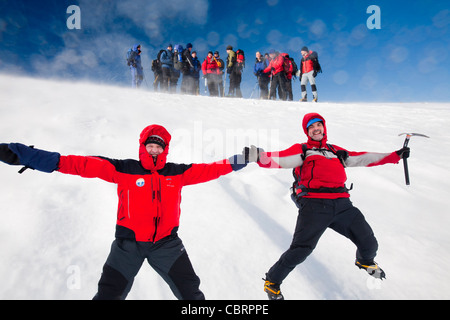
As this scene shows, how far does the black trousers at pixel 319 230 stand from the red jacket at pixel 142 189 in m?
0.99

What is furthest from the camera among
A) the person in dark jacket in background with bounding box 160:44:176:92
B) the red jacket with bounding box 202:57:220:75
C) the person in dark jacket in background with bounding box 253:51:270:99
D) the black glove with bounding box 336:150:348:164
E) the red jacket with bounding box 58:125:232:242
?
the red jacket with bounding box 202:57:220:75

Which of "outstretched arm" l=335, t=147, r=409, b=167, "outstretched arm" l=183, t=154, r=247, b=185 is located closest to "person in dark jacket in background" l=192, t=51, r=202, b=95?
"outstretched arm" l=183, t=154, r=247, b=185

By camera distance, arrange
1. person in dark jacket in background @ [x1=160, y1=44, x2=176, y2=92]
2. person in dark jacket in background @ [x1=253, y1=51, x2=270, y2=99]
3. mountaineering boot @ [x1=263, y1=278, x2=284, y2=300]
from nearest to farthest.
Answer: mountaineering boot @ [x1=263, y1=278, x2=284, y2=300]
person in dark jacket in background @ [x1=160, y1=44, x2=176, y2=92]
person in dark jacket in background @ [x1=253, y1=51, x2=270, y2=99]

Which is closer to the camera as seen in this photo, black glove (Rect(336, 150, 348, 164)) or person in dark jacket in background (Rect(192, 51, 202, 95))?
black glove (Rect(336, 150, 348, 164))

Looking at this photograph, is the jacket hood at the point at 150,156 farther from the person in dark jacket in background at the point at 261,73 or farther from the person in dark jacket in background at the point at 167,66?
the person in dark jacket in background at the point at 261,73

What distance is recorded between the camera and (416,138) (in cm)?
536

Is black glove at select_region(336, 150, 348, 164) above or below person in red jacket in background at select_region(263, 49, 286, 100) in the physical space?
below

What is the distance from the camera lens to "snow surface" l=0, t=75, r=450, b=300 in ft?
→ 6.63

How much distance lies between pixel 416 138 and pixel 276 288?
5.45m

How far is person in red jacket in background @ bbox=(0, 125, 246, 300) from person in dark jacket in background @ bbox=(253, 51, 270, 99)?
383 inches

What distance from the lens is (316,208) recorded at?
205 centimetres

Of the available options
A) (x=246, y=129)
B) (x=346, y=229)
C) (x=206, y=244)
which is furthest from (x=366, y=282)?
(x=246, y=129)

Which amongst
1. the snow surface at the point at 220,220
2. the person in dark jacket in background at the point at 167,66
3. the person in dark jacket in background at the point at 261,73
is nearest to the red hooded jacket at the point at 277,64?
the person in dark jacket in background at the point at 261,73

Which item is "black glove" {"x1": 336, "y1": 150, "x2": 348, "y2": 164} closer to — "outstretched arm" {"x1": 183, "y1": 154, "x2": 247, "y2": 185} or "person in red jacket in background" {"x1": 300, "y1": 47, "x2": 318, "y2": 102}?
"outstretched arm" {"x1": 183, "y1": 154, "x2": 247, "y2": 185}
